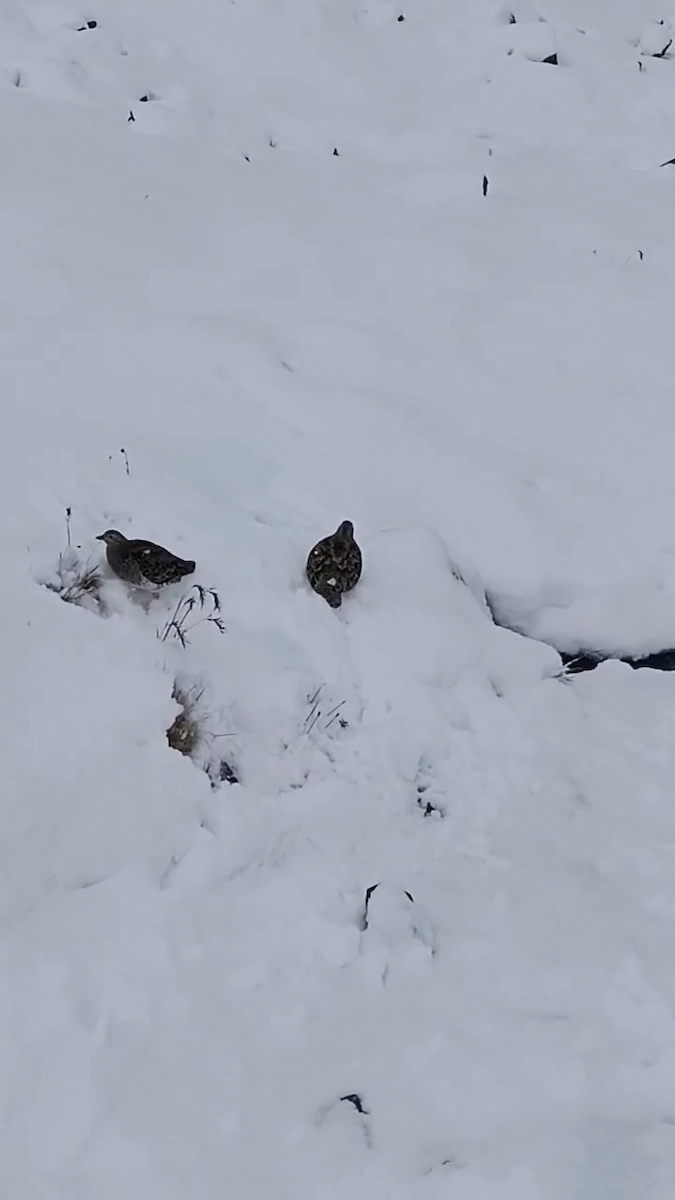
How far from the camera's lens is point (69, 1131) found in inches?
108

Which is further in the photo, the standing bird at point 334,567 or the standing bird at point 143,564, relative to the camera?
the standing bird at point 334,567

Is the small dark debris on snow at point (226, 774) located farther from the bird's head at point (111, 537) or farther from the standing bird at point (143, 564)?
the bird's head at point (111, 537)

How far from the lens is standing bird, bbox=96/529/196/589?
416 centimetres

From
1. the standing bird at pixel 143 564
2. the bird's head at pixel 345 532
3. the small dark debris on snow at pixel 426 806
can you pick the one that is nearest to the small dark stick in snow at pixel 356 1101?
the small dark debris on snow at pixel 426 806

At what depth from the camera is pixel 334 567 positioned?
4609mm

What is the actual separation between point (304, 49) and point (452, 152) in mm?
2499

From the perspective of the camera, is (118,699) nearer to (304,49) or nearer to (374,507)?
(374,507)

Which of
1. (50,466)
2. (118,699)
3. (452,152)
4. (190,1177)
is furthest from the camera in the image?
(452,152)

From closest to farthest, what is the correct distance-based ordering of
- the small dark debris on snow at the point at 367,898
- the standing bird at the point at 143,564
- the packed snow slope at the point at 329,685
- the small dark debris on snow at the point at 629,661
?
the packed snow slope at the point at 329,685, the small dark debris on snow at the point at 367,898, the standing bird at the point at 143,564, the small dark debris on snow at the point at 629,661

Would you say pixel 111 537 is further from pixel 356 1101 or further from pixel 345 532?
pixel 356 1101

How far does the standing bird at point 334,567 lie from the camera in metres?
4.61

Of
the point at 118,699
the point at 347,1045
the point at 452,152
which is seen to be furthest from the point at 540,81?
the point at 347,1045

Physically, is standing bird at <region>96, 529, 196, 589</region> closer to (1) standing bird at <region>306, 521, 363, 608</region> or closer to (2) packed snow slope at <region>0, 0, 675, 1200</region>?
(2) packed snow slope at <region>0, 0, 675, 1200</region>

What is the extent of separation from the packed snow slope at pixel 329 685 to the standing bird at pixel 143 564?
0.42ft
